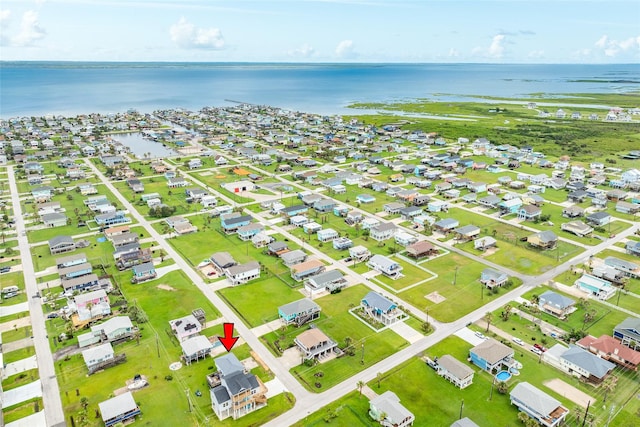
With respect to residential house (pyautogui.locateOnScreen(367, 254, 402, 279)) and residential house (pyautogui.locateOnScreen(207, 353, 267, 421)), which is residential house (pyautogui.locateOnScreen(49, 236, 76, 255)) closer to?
residential house (pyautogui.locateOnScreen(207, 353, 267, 421))

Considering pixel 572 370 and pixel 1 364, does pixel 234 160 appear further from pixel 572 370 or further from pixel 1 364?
pixel 572 370

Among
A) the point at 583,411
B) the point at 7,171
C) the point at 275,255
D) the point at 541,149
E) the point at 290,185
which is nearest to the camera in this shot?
the point at 583,411

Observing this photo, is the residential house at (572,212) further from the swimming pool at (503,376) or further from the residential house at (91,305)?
the residential house at (91,305)

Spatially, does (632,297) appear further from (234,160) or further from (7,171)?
(7,171)

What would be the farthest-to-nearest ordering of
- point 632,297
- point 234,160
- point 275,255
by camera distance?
point 234,160, point 275,255, point 632,297

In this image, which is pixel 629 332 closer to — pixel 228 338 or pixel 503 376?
pixel 503 376

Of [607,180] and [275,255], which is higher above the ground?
[607,180]

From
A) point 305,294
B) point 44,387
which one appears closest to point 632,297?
point 305,294

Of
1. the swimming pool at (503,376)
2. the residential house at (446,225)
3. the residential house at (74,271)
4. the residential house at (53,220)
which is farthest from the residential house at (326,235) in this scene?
the residential house at (53,220)

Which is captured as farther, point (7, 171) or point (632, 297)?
point (7, 171)
